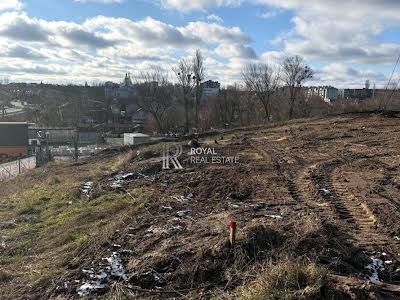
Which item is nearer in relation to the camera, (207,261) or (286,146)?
(207,261)

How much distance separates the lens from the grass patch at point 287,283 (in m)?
4.62

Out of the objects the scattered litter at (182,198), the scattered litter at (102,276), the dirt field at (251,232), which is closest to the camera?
the dirt field at (251,232)

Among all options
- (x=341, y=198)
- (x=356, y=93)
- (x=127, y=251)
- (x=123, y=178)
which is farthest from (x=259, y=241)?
(x=356, y=93)

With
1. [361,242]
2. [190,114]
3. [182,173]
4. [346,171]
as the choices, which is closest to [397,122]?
[346,171]

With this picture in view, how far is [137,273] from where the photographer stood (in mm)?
5992

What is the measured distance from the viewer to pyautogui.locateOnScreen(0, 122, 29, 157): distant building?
2254 inches

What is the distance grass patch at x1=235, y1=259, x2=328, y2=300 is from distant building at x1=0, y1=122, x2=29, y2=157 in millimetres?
57233

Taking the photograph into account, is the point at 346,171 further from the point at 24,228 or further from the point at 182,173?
the point at 24,228

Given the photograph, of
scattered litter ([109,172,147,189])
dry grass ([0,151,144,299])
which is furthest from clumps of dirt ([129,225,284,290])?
scattered litter ([109,172,147,189])

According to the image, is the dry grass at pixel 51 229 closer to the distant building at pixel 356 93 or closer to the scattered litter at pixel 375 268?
the scattered litter at pixel 375 268

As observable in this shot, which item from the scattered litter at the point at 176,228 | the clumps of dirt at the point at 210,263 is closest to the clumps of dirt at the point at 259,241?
the clumps of dirt at the point at 210,263

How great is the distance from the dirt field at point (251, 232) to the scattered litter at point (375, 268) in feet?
0.04

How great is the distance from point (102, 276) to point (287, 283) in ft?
8.79

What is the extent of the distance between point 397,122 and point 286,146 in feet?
26.6
